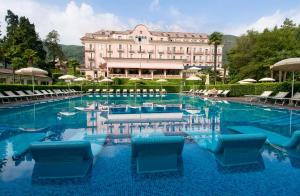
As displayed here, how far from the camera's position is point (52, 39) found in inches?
2692

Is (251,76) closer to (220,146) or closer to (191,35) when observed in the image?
(220,146)

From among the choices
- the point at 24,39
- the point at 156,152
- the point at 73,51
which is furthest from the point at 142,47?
the point at 156,152

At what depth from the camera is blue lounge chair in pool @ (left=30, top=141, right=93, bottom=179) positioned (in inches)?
136

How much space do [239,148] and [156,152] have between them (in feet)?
5.34

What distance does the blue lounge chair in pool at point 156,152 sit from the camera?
3.64 m

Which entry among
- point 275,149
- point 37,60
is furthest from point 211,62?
point 275,149

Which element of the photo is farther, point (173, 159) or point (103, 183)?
point (173, 159)

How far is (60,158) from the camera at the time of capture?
12.0 feet

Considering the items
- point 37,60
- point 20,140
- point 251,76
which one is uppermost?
point 37,60

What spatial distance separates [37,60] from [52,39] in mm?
27625

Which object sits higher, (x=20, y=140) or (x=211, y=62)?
(x=211, y=62)

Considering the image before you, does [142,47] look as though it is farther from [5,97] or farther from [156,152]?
[156,152]

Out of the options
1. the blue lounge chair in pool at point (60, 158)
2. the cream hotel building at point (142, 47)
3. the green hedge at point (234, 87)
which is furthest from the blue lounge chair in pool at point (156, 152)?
the cream hotel building at point (142, 47)

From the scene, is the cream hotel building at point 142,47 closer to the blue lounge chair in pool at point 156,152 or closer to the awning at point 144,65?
the awning at point 144,65
